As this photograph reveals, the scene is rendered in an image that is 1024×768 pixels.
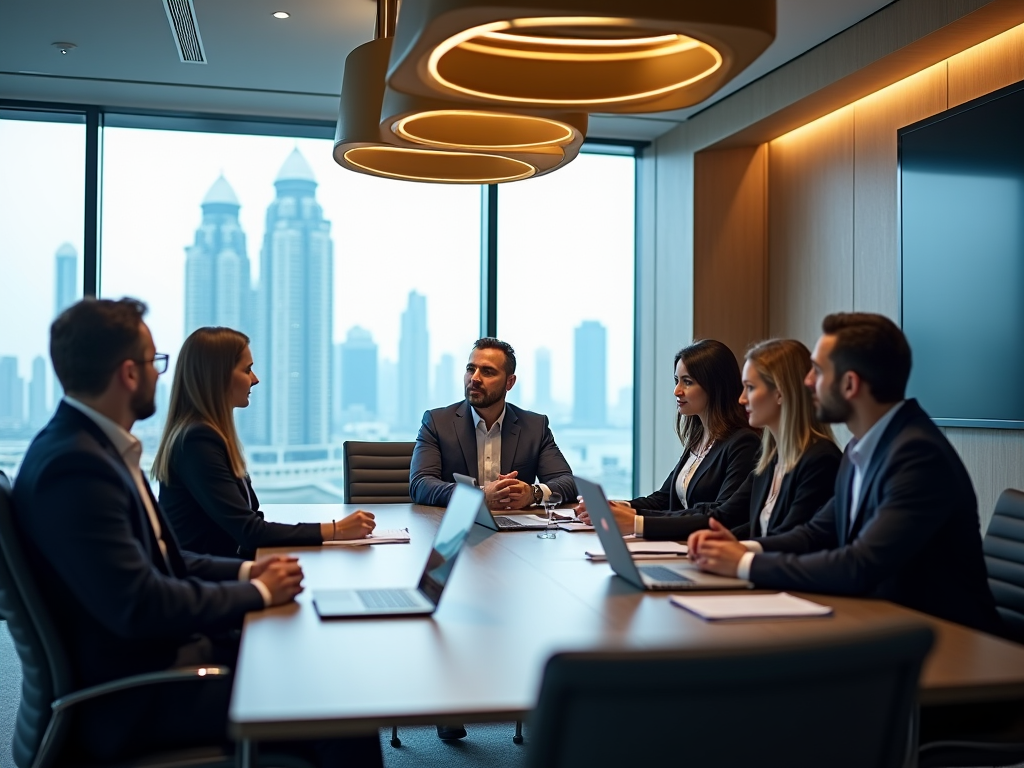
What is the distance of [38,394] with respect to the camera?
6680mm

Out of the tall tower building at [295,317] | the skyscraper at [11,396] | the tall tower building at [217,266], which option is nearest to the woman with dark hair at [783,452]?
the tall tower building at [295,317]

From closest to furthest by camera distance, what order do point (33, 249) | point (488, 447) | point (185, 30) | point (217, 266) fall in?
point (488, 447) < point (185, 30) < point (33, 249) < point (217, 266)

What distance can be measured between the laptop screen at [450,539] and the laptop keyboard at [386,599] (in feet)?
0.16

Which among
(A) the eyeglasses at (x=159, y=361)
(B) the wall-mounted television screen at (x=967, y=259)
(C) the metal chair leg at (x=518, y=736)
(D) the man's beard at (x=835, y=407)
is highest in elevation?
Result: (B) the wall-mounted television screen at (x=967, y=259)

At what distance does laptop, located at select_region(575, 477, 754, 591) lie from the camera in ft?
8.36

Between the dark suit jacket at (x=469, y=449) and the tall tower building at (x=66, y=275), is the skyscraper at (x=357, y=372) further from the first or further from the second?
the dark suit jacket at (x=469, y=449)

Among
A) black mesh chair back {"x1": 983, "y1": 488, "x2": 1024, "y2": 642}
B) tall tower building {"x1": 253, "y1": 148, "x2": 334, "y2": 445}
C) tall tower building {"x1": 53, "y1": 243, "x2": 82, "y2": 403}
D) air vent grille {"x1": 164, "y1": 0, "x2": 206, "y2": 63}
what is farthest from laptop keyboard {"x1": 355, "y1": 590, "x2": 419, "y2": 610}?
tall tower building {"x1": 53, "y1": 243, "x2": 82, "y2": 403}

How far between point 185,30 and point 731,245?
3663 millimetres

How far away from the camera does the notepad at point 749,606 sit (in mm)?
2223

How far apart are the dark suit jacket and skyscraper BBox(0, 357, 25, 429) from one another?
3.21 metres

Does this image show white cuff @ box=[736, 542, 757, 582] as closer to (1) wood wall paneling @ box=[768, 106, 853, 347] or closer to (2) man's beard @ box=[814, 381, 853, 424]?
(2) man's beard @ box=[814, 381, 853, 424]

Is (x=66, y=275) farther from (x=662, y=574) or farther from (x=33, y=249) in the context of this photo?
(x=662, y=574)

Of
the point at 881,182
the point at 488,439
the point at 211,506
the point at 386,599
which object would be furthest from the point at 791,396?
the point at 881,182

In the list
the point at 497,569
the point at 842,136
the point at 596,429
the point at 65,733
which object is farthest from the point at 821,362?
the point at 596,429
